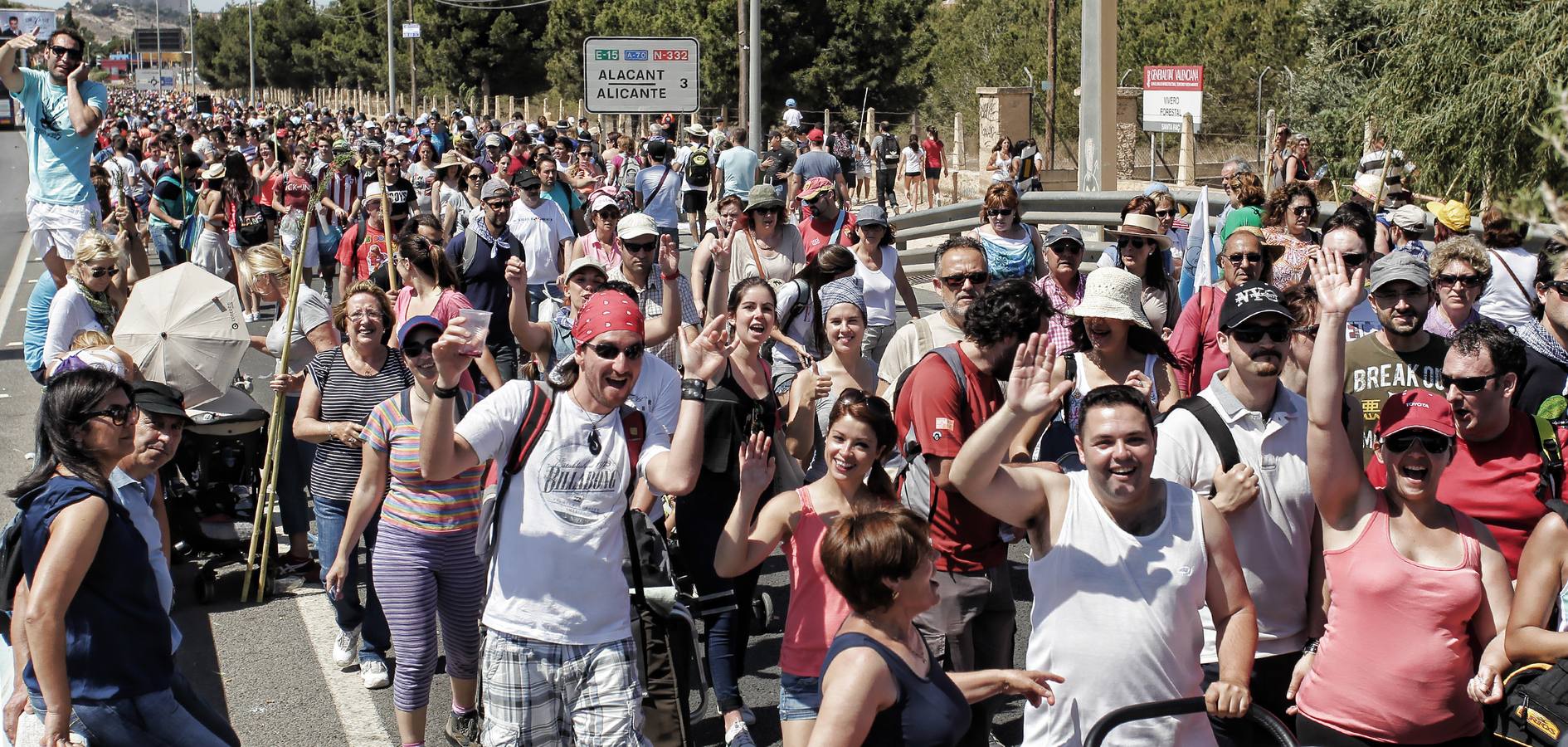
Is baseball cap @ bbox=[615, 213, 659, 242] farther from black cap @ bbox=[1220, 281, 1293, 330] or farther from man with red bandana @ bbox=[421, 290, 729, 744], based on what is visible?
black cap @ bbox=[1220, 281, 1293, 330]

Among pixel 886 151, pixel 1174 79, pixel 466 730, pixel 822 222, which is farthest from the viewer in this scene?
pixel 886 151

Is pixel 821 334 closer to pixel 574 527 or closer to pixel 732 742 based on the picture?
pixel 732 742

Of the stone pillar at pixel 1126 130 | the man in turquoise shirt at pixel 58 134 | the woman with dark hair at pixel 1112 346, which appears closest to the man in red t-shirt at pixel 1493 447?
the woman with dark hair at pixel 1112 346

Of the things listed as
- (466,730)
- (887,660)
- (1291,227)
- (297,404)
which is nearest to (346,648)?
(466,730)

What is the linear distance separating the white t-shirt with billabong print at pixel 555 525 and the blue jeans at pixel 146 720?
878 mm

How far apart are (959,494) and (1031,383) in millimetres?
1298

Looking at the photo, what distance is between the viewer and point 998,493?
4.05 metres

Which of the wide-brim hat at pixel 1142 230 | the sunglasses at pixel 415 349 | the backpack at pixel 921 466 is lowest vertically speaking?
the backpack at pixel 921 466

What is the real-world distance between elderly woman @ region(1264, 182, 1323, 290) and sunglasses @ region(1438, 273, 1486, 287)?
5.94 ft

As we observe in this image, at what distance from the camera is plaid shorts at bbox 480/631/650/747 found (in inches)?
183

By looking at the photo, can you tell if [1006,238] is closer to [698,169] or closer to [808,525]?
[808,525]

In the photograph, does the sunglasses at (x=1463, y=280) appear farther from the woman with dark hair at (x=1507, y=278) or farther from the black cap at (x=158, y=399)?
the black cap at (x=158, y=399)

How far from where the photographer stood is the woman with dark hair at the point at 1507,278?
24.8 feet

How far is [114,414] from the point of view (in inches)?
170
